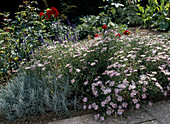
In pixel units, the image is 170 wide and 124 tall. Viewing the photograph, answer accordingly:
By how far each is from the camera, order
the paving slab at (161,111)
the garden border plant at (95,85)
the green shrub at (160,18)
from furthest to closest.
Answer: the green shrub at (160,18)
the garden border plant at (95,85)
the paving slab at (161,111)

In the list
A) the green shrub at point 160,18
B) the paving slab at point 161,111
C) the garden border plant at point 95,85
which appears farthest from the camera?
the green shrub at point 160,18

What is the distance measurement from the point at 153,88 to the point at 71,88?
120 cm

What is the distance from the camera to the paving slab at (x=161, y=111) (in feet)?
6.95

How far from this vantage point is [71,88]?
2.73 meters

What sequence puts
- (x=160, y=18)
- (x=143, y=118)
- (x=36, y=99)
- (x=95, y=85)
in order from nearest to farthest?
(x=143, y=118), (x=95, y=85), (x=36, y=99), (x=160, y=18)

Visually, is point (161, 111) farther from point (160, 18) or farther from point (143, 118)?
point (160, 18)

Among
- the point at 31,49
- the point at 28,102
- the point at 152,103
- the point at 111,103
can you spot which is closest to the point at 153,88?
the point at 152,103

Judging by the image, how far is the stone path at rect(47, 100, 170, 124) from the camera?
2.12 meters

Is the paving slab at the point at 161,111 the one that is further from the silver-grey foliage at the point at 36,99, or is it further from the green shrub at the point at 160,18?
the green shrub at the point at 160,18

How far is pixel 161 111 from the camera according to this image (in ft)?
7.43

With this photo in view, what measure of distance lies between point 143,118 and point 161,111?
0.95 feet

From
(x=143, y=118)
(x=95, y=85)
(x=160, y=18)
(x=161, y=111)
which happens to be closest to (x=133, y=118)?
(x=143, y=118)

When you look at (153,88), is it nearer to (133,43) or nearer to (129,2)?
(133,43)

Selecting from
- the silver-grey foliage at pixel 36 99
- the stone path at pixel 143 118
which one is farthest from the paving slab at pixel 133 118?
the silver-grey foliage at pixel 36 99
